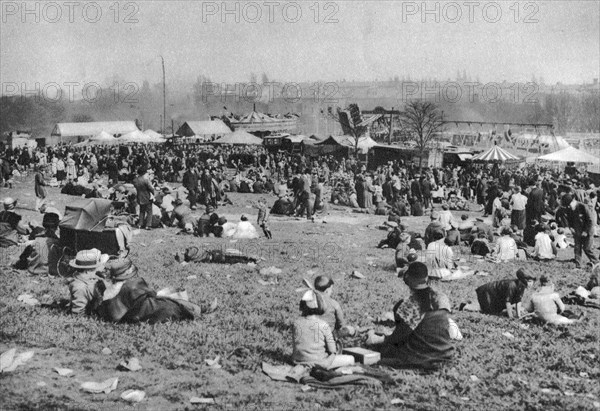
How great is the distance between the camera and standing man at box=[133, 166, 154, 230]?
15.8m

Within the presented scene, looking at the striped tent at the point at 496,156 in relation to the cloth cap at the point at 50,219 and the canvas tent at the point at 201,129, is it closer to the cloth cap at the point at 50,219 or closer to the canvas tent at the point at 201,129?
the canvas tent at the point at 201,129

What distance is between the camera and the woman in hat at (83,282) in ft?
28.2

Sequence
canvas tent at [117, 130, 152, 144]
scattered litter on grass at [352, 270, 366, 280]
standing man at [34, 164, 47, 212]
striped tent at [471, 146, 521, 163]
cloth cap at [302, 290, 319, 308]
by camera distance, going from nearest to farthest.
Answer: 1. cloth cap at [302, 290, 319, 308]
2. scattered litter on grass at [352, 270, 366, 280]
3. standing man at [34, 164, 47, 212]
4. striped tent at [471, 146, 521, 163]
5. canvas tent at [117, 130, 152, 144]

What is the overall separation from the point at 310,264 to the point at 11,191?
16.3 m

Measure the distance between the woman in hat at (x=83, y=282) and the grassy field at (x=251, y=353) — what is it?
0.78 ft

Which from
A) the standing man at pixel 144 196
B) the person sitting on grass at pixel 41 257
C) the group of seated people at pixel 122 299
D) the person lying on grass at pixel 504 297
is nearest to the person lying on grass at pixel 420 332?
the person lying on grass at pixel 504 297

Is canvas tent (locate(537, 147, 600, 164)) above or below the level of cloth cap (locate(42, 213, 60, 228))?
above

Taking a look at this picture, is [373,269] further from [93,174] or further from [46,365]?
[93,174]

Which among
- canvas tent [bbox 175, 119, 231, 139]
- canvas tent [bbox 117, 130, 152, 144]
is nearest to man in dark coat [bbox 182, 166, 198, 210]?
canvas tent [bbox 117, 130, 152, 144]

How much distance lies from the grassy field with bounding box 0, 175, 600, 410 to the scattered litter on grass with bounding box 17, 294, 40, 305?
0.37ft

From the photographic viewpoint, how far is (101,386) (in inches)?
248

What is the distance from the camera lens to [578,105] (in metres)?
88.9

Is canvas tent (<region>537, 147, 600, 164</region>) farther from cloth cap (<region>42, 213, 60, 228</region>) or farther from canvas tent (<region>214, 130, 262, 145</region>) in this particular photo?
cloth cap (<region>42, 213, 60, 228</region>)

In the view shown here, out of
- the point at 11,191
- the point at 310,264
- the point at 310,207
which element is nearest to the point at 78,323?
the point at 310,264
